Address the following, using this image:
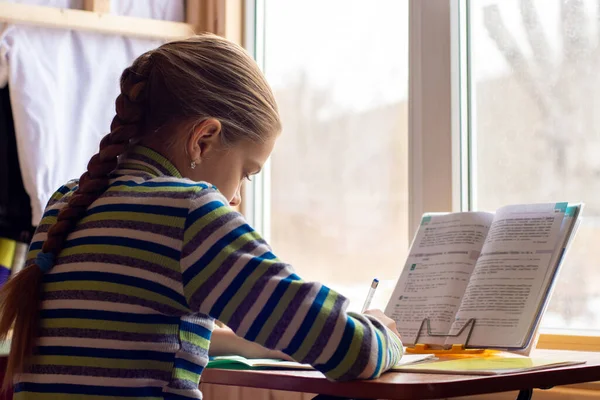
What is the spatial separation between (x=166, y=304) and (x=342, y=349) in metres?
0.22

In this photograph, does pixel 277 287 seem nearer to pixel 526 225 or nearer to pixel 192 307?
pixel 192 307

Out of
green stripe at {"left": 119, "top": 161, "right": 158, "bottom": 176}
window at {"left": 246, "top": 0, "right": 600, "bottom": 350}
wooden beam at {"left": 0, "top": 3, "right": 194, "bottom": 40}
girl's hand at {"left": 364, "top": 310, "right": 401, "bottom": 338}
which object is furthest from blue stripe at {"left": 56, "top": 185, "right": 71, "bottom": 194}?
wooden beam at {"left": 0, "top": 3, "right": 194, "bottom": 40}

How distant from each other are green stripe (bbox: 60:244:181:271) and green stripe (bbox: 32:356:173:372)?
4.8 inches

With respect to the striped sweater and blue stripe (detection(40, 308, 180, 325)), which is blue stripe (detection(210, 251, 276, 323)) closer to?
the striped sweater

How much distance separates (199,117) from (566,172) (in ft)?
3.12

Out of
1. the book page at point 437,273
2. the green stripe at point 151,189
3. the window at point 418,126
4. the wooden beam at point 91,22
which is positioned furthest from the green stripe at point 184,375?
the wooden beam at point 91,22

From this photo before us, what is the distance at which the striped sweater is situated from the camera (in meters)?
0.94

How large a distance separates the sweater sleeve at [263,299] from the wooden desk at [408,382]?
0.02m

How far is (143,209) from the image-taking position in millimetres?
1021

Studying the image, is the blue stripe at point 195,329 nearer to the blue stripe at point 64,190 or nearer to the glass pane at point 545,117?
the blue stripe at point 64,190

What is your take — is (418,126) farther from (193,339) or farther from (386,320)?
(193,339)

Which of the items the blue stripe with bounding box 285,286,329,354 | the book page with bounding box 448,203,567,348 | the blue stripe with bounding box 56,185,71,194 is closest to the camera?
the blue stripe with bounding box 285,286,329,354

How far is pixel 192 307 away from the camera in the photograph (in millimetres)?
987

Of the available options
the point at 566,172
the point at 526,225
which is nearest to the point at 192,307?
the point at 526,225
